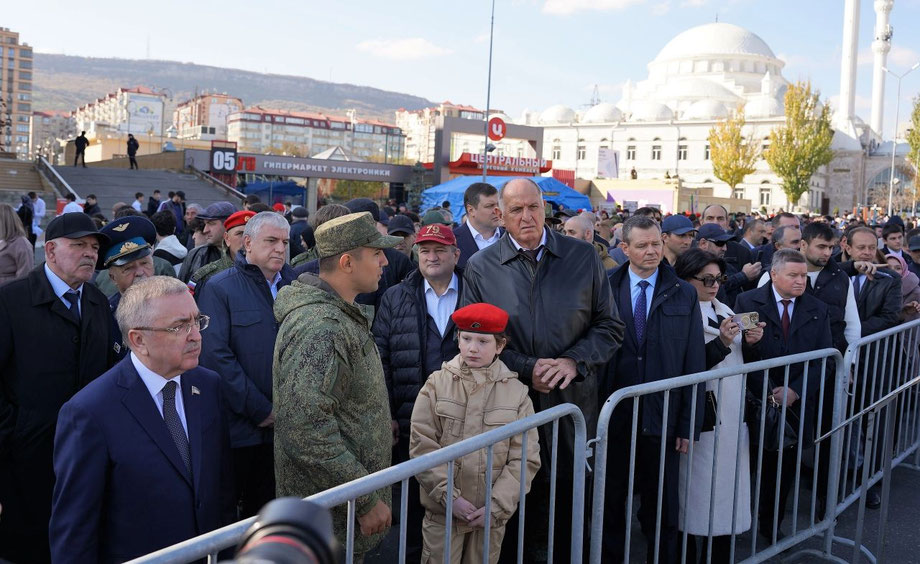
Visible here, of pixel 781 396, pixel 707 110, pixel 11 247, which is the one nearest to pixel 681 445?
pixel 781 396

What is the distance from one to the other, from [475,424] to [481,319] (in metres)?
0.50

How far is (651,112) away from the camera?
7444 centimetres

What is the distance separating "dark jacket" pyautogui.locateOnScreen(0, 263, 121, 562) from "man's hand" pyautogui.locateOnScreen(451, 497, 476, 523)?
74.7 inches

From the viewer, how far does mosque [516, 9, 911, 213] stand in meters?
66.5

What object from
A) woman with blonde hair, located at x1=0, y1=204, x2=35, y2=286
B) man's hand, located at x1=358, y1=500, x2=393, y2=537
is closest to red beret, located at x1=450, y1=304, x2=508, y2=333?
man's hand, located at x1=358, y1=500, x2=393, y2=537

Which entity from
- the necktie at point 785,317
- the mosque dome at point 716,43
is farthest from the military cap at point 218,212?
the mosque dome at point 716,43

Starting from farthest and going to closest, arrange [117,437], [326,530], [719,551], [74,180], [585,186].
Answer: [585,186], [74,180], [719,551], [117,437], [326,530]

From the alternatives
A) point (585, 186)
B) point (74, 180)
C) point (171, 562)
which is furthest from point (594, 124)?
point (171, 562)

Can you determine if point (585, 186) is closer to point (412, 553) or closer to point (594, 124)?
point (594, 124)

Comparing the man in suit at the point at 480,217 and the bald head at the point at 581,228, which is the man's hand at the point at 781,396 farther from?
the man in suit at the point at 480,217

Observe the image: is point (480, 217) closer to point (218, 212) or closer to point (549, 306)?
point (218, 212)

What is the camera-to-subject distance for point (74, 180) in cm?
3105

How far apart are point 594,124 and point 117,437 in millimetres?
77604

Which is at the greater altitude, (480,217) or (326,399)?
(480,217)
